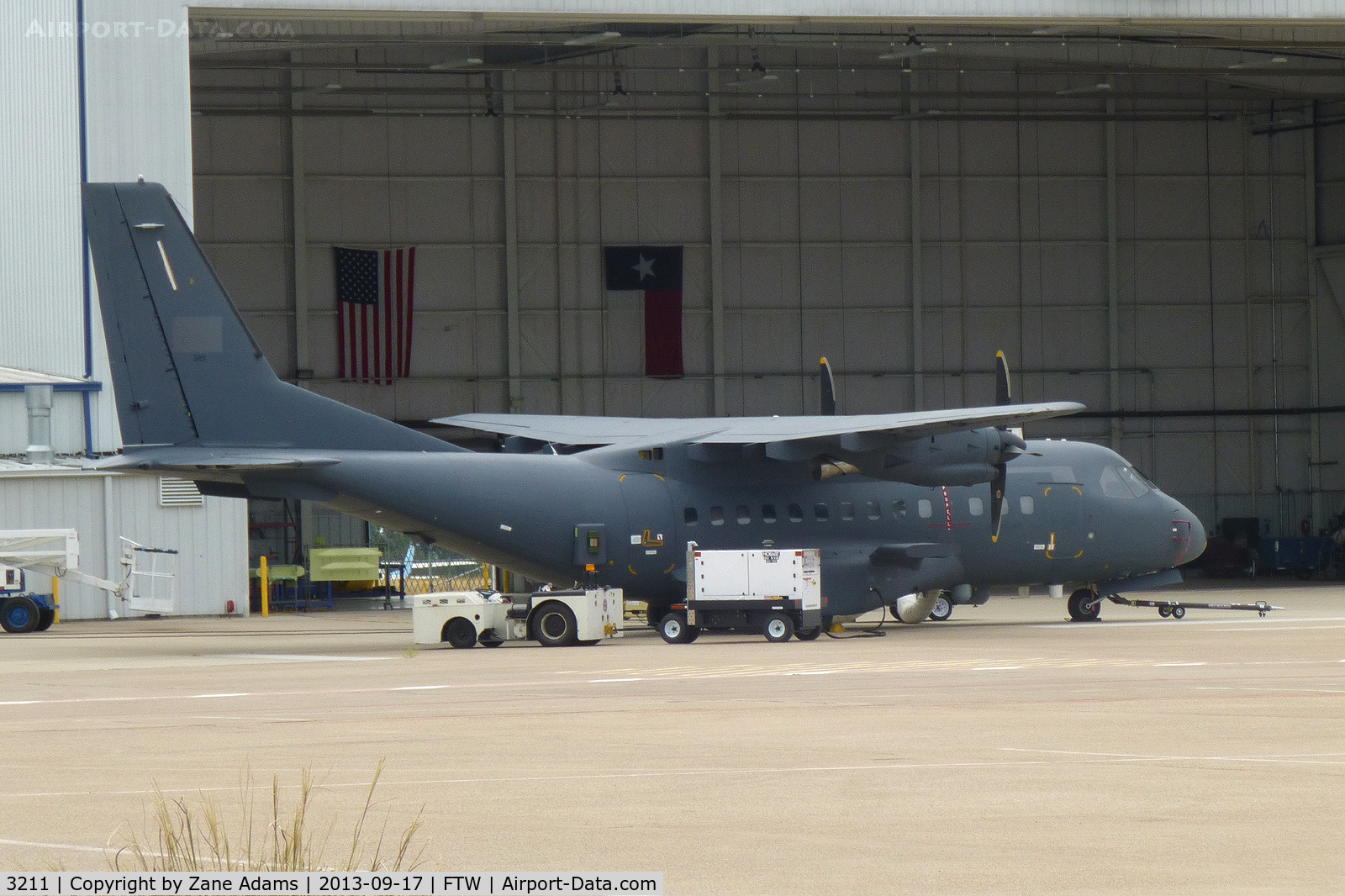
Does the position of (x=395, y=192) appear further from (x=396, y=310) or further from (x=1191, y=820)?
(x=1191, y=820)

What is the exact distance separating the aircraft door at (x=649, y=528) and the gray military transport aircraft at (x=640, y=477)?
0.03m

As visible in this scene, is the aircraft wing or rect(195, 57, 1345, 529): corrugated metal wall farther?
rect(195, 57, 1345, 529): corrugated metal wall

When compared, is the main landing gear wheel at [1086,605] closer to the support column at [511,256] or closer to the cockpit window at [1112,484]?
the cockpit window at [1112,484]

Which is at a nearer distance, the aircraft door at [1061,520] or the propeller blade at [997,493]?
the propeller blade at [997,493]

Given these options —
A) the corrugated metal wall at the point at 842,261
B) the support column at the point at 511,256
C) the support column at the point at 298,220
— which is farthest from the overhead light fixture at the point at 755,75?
the support column at the point at 298,220

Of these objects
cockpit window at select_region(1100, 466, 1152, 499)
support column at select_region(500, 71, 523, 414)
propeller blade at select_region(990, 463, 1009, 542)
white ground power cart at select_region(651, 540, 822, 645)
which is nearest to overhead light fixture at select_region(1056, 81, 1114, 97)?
support column at select_region(500, 71, 523, 414)

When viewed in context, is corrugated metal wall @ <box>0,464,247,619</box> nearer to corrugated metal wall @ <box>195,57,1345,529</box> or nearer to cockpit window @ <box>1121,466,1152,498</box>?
corrugated metal wall @ <box>195,57,1345,529</box>

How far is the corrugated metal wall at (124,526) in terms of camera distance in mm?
32781

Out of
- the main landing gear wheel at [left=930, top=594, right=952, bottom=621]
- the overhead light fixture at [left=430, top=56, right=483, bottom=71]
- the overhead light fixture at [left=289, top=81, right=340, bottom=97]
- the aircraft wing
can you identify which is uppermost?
→ the overhead light fixture at [left=430, top=56, right=483, bottom=71]

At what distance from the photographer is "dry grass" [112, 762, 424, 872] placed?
6023 mm

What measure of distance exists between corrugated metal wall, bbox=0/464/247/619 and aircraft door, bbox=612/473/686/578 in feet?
37.8

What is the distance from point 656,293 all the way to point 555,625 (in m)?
27.1

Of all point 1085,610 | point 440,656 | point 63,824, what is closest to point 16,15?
point 440,656

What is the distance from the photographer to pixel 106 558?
33.2 metres
